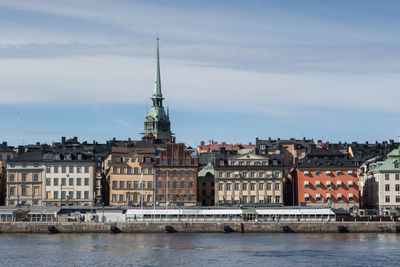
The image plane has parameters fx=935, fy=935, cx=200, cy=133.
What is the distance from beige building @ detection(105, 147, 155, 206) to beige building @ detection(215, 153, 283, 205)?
41.0 feet

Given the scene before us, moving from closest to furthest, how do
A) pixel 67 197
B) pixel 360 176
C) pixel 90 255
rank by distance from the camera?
pixel 90 255, pixel 67 197, pixel 360 176

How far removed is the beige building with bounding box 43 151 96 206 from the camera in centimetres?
16950

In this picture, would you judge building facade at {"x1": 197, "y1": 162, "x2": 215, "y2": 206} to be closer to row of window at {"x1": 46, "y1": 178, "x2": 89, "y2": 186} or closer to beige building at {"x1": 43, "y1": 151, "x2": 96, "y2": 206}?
beige building at {"x1": 43, "y1": 151, "x2": 96, "y2": 206}

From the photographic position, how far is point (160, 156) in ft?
561

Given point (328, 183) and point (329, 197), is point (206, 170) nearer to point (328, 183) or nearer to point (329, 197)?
point (328, 183)

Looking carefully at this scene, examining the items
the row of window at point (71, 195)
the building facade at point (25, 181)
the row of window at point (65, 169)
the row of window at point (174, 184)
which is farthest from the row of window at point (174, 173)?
the building facade at point (25, 181)

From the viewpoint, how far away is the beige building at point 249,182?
170 metres

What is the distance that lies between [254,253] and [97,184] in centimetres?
7392

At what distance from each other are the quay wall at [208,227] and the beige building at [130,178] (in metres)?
27.7

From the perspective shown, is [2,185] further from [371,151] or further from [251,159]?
[371,151]

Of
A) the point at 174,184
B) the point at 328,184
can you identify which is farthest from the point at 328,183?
the point at 174,184

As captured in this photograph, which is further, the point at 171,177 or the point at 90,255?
the point at 171,177

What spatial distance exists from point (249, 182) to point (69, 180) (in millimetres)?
32816

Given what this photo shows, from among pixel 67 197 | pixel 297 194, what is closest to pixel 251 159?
pixel 297 194
